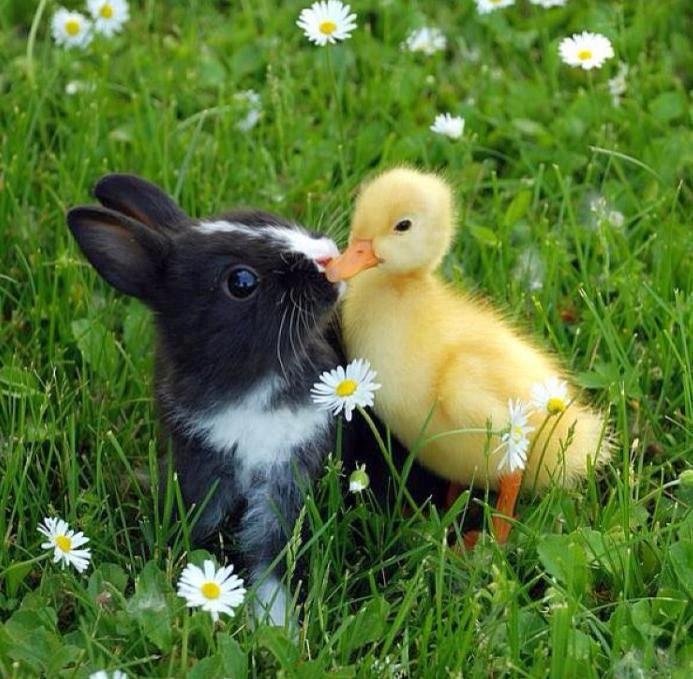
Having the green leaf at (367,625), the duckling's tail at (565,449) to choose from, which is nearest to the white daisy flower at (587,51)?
the duckling's tail at (565,449)

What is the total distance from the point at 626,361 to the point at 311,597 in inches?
44.0

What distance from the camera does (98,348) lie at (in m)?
4.10

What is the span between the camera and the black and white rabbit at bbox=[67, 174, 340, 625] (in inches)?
135

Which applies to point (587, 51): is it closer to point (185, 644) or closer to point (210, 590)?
point (210, 590)

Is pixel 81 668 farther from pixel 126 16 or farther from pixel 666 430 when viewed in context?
pixel 126 16

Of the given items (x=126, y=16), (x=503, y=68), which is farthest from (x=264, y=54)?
(x=503, y=68)

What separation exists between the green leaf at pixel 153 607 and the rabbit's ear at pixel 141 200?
854 mm

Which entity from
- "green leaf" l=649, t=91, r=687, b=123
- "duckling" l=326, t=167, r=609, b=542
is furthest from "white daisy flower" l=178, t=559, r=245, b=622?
"green leaf" l=649, t=91, r=687, b=123

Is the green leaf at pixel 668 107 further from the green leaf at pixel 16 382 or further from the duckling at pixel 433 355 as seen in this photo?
the green leaf at pixel 16 382

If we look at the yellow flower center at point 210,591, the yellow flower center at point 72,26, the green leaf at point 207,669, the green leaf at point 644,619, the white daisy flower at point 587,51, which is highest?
the white daisy flower at point 587,51

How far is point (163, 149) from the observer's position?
4781 millimetres

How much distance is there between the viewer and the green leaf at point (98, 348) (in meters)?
4.08

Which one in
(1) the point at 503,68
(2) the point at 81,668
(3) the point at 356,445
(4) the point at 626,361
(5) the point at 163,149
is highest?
(1) the point at 503,68

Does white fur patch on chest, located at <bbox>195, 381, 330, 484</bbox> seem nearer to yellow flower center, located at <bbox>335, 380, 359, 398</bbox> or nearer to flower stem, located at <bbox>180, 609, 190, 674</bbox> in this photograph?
yellow flower center, located at <bbox>335, 380, 359, 398</bbox>
